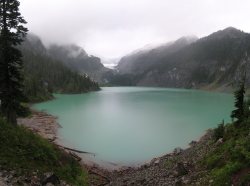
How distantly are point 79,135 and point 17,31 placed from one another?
125 feet

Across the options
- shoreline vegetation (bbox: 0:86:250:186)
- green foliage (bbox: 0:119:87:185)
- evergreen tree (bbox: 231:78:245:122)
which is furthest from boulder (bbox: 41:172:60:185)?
evergreen tree (bbox: 231:78:245:122)

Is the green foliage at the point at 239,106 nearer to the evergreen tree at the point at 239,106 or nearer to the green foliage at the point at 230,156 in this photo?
the evergreen tree at the point at 239,106

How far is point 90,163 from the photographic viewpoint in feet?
151

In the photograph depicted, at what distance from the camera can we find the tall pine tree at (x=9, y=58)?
111ft

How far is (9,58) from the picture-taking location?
34281mm

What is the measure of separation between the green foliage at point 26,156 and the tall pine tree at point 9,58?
6579 mm

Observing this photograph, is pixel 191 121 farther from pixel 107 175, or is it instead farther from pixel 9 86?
pixel 9 86

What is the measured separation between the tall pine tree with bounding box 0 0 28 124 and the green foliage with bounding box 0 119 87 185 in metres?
6.58

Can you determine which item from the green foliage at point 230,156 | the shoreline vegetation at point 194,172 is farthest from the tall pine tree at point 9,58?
the green foliage at point 230,156

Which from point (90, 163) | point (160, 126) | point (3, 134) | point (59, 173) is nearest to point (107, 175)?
point (90, 163)

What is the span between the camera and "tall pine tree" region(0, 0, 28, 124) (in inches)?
1335

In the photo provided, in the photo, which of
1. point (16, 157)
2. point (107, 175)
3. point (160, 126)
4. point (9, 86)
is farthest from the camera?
point (160, 126)

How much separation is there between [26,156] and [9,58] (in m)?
13.5

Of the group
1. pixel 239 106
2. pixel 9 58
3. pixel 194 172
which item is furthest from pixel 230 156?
pixel 9 58
